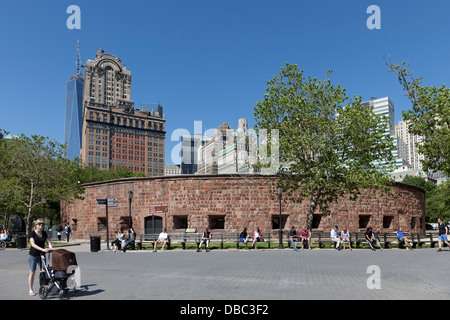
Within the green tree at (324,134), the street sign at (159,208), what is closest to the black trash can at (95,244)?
the street sign at (159,208)

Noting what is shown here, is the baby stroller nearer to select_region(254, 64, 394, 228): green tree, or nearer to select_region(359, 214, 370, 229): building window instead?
select_region(254, 64, 394, 228): green tree

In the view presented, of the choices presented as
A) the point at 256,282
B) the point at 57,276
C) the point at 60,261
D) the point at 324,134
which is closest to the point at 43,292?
the point at 57,276

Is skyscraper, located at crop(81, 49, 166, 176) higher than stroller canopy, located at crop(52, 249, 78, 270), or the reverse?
skyscraper, located at crop(81, 49, 166, 176)

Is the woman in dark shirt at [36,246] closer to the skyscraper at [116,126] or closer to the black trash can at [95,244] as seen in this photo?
the black trash can at [95,244]

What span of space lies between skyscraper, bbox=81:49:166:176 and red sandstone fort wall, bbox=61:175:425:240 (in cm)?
11524

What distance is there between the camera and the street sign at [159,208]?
3003cm

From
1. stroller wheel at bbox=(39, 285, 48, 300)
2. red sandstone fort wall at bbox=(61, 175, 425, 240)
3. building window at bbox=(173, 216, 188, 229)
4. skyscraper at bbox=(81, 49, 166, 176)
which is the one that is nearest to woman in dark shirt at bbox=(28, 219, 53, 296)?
stroller wheel at bbox=(39, 285, 48, 300)

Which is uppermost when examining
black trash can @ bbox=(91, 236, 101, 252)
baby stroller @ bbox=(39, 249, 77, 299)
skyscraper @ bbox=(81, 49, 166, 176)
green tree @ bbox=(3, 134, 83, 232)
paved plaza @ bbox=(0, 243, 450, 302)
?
skyscraper @ bbox=(81, 49, 166, 176)

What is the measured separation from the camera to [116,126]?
15300 cm

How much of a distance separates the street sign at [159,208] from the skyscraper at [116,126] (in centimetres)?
11662

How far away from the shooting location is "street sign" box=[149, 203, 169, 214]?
30.0 meters
